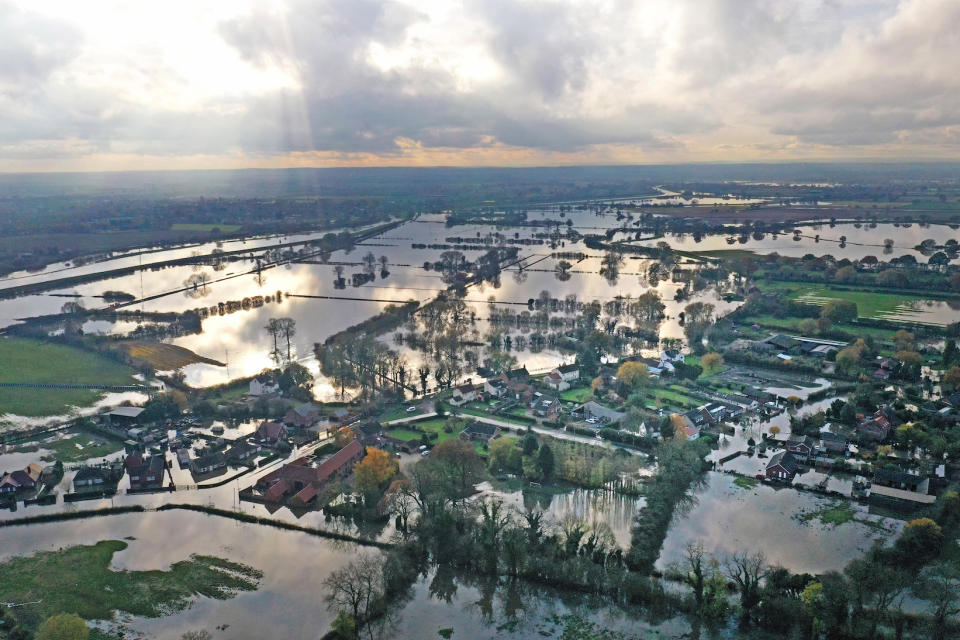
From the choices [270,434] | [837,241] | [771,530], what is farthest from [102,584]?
[837,241]

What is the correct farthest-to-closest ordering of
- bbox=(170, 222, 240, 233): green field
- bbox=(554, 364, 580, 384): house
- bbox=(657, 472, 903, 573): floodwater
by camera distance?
bbox=(170, 222, 240, 233): green field < bbox=(554, 364, 580, 384): house < bbox=(657, 472, 903, 573): floodwater

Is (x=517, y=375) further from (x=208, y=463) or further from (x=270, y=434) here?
(x=208, y=463)

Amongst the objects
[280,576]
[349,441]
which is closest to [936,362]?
[349,441]

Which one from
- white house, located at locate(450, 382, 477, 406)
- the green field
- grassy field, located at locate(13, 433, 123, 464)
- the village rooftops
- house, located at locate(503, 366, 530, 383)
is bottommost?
grassy field, located at locate(13, 433, 123, 464)

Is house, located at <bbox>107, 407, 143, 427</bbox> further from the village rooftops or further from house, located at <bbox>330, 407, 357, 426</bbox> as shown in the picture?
house, located at <bbox>330, 407, 357, 426</bbox>

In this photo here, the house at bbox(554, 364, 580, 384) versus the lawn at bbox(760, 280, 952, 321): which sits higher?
the lawn at bbox(760, 280, 952, 321)

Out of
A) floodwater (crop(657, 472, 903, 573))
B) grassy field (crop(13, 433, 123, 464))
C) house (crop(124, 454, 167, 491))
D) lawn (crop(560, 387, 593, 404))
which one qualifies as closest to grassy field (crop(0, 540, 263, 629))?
house (crop(124, 454, 167, 491))

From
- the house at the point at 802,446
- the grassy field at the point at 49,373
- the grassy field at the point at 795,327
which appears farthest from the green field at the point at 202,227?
the house at the point at 802,446
